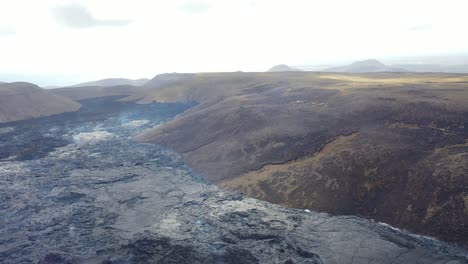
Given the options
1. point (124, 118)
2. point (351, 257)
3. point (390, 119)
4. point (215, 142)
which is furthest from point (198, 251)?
point (124, 118)

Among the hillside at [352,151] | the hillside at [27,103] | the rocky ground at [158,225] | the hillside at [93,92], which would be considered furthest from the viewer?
the hillside at [93,92]

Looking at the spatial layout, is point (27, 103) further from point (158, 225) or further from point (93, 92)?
point (158, 225)

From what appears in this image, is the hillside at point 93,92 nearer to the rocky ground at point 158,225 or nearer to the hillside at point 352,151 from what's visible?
the hillside at point 352,151

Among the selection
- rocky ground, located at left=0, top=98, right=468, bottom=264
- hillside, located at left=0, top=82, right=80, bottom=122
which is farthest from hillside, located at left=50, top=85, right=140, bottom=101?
rocky ground, located at left=0, top=98, right=468, bottom=264

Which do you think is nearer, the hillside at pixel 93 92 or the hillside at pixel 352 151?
the hillside at pixel 352 151

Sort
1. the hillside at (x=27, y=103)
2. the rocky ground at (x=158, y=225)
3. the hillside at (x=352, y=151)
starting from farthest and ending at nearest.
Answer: the hillside at (x=27, y=103) < the hillside at (x=352, y=151) < the rocky ground at (x=158, y=225)

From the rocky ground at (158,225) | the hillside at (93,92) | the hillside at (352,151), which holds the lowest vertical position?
the rocky ground at (158,225)

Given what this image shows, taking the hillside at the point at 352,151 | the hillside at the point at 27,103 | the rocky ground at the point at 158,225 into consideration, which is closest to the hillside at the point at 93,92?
the hillside at the point at 27,103
